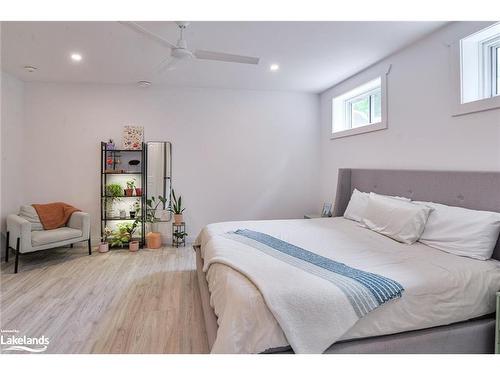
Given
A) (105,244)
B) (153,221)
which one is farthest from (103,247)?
(153,221)

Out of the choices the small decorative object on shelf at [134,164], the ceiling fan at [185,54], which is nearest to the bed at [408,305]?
the ceiling fan at [185,54]

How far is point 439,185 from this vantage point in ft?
8.11

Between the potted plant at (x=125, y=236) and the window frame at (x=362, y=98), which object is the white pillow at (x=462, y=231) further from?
the potted plant at (x=125, y=236)

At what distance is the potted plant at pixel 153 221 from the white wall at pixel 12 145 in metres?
1.71

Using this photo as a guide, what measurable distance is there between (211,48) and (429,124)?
7.48ft

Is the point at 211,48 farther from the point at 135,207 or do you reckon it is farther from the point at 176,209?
the point at 135,207

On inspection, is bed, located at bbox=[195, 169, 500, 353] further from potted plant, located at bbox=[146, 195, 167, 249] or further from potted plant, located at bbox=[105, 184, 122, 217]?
potted plant, located at bbox=[105, 184, 122, 217]

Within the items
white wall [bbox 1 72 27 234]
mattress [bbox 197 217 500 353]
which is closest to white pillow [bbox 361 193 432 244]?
mattress [bbox 197 217 500 353]

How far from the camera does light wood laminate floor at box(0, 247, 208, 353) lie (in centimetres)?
189

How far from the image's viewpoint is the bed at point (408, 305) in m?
1.36

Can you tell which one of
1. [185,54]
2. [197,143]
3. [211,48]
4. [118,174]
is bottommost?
[118,174]

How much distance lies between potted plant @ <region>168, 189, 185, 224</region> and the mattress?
7.73 feet

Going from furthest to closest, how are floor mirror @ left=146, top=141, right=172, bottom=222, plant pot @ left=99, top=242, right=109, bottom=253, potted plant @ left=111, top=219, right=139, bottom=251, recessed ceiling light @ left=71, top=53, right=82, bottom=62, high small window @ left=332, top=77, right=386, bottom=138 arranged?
floor mirror @ left=146, top=141, right=172, bottom=222, potted plant @ left=111, top=219, right=139, bottom=251, plant pot @ left=99, top=242, right=109, bottom=253, high small window @ left=332, top=77, right=386, bottom=138, recessed ceiling light @ left=71, top=53, right=82, bottom=62

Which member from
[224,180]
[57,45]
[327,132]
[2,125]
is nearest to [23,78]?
[2,125]
